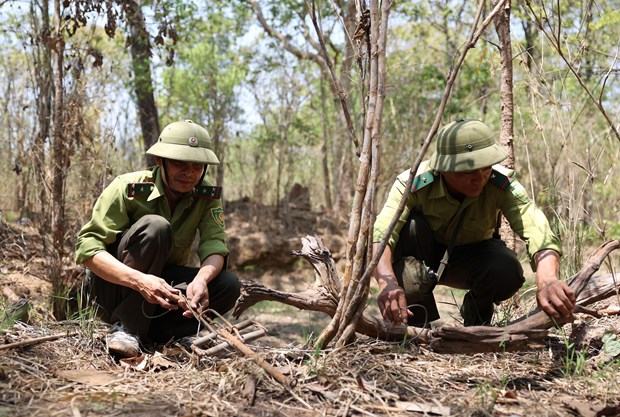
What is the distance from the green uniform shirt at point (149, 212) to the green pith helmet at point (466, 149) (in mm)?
1165

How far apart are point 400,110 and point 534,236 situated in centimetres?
724

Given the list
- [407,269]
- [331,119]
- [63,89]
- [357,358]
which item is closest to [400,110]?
[331,119]

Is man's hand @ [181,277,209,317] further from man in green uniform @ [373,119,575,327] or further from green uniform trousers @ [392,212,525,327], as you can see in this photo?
green uniform trousers @ [392,212,525,327]

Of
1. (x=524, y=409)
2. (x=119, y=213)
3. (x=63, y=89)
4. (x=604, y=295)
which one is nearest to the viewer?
(x=524, y=409)

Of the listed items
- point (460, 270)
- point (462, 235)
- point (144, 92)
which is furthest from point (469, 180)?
point (144, 92)

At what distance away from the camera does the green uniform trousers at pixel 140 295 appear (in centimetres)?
279

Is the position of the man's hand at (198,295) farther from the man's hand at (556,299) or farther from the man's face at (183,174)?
the man's hand at (556,299)

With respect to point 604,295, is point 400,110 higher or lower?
higher

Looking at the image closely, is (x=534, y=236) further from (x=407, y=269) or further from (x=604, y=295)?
(x=407, y=269)

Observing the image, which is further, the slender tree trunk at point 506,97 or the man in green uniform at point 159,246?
the slender tree trunk at point 506,97

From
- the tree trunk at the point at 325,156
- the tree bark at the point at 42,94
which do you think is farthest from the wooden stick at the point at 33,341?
the tree trunk at the point at 325,156

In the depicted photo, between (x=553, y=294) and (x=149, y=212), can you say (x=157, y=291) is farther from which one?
(x=553, y=294)

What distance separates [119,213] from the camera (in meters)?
2.88

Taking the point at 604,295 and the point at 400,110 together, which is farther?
the point at 400,110
